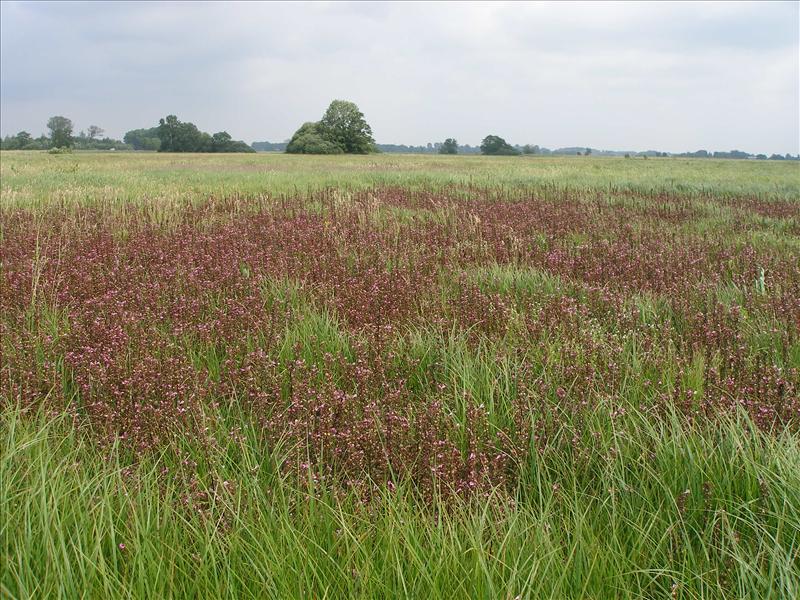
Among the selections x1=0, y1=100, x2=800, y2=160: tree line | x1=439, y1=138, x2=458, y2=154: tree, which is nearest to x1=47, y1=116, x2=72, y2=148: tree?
x1=0, y1=100, x2=800, y2=160: tree line

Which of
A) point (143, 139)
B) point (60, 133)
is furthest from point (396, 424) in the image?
point (143, 139)

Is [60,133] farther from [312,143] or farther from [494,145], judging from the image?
[494,145]

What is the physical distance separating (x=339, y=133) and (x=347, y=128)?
199cm

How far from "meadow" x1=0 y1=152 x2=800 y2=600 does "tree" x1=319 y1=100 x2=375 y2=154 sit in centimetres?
7552

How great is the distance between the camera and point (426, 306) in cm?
412

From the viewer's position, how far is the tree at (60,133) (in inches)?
3652

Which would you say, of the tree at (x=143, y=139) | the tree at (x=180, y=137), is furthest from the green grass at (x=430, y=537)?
the tree at (x=143, y=139)

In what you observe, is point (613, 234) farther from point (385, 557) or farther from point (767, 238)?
point (385, 557)

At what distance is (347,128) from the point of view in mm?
80250

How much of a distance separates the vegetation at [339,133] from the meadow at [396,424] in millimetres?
72097

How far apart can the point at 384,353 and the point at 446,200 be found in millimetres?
8330

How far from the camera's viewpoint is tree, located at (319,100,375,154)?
79.0 metres

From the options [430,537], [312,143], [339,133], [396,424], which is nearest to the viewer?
[430,537]

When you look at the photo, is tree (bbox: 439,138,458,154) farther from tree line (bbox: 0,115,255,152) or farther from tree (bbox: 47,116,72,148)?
tree (bbox: 47,116,72,148)
